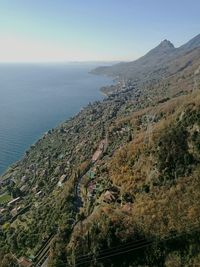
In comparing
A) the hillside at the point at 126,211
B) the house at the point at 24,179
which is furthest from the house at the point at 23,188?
the hillside at the point at 126,211

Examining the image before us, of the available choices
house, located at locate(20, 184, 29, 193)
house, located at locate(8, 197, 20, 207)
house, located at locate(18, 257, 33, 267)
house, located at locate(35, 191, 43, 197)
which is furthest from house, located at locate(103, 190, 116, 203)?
house, located at locate(20, 184, 29, 193)

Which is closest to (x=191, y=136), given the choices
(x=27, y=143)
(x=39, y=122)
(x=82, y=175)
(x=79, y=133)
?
(x=82, y=175)

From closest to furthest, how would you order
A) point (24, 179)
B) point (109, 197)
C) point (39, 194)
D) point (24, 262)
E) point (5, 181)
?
1. point (24, 262)
2. point (109, 197)
3. point (39, 194)
4. point (24, 179)
5. point (5, 181)

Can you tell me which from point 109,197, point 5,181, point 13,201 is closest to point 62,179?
point 13,201

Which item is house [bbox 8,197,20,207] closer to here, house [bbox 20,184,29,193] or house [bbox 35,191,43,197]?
house [bbox 20,184,29,193]

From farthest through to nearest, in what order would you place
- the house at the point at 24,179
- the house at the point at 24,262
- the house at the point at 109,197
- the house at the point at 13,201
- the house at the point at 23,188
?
the house at the point at 24,179 < the house at the point at 23,188 < the house at the point at 13,201 < the house at the point at 109,197 < the house at the point at 24,262

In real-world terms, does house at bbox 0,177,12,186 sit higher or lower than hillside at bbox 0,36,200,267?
lower

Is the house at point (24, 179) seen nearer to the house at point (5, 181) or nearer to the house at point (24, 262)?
the house at point (5, 181)

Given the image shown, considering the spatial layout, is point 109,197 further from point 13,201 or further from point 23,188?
point 23,188

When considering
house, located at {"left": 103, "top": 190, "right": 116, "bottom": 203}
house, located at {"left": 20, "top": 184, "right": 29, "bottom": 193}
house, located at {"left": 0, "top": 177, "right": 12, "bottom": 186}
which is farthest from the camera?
house, located at {"left": 0, "top": 177, "right": 12, "bottom": 186}

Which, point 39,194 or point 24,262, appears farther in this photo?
point 39,194

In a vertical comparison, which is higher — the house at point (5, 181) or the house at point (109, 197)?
the house at point (109, 197)
